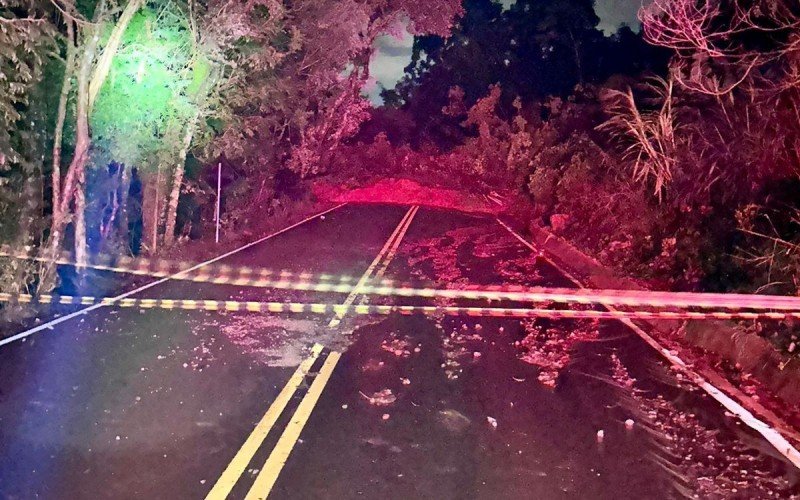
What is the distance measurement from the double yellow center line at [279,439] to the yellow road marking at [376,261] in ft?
8.66

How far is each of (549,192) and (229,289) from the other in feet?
66.5

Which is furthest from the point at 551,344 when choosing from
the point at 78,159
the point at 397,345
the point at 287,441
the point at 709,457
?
the point at 78,159

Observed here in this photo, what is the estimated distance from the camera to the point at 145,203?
17734 millimetres

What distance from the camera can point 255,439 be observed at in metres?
5.85

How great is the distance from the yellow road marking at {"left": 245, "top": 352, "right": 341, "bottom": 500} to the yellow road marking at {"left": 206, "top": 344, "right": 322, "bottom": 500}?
146mm

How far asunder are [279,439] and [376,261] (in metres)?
11.6

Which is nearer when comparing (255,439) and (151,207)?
(255,439)

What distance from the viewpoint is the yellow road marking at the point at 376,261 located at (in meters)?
10.9

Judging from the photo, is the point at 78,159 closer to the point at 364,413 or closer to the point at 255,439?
the point at 364,413

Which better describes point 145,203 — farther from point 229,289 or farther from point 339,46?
point 339,46

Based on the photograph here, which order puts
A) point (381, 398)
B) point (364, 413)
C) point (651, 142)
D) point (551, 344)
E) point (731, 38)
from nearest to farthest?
point (364, 413), point (381, 398), point (551, 344), point (731, 38), point (651, 142)

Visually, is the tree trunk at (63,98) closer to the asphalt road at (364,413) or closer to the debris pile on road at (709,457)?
the asphalt road at (364,413)

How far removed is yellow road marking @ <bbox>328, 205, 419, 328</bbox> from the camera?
10939mm

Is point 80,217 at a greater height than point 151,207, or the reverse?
point 80,217
